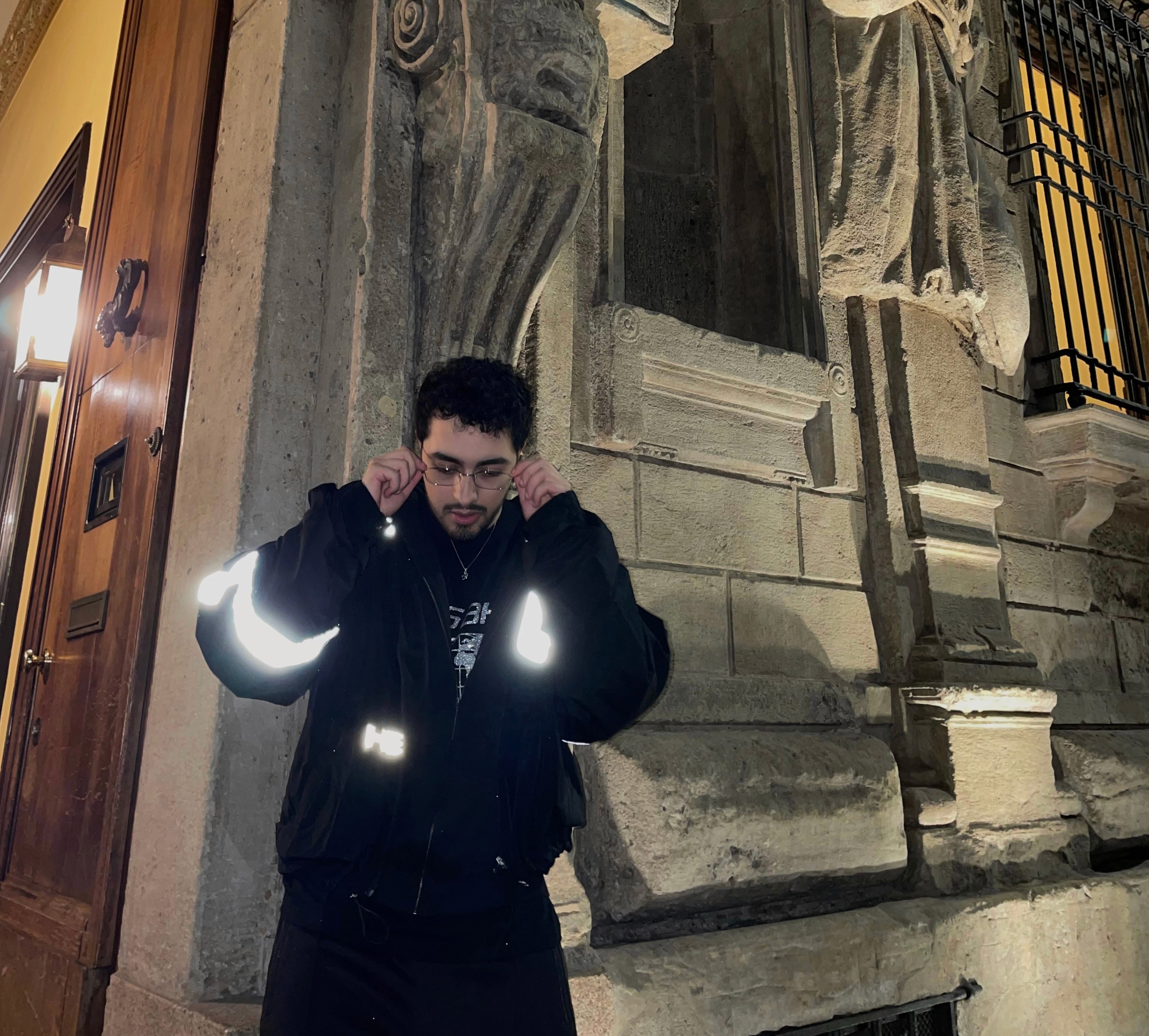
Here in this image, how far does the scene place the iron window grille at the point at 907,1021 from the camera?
7.57ft

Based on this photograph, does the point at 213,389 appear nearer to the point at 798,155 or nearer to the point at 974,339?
the point at 798,155

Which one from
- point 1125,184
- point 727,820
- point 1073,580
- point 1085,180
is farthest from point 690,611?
point 1085,180

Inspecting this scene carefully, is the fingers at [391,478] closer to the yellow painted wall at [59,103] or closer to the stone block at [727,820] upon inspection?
the stone block at [727,820]

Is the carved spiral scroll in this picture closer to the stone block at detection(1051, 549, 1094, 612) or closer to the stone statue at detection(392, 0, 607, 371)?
the stone statue at detection(392, 0, 607, 371)

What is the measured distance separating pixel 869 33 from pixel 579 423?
203cm

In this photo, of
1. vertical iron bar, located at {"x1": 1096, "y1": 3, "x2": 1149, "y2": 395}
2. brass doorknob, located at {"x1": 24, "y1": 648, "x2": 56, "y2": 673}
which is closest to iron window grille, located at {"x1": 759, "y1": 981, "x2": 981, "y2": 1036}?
brass doorknob, located at {"x1": 24, "y1": 648, "x2": 56, "y2": 673}

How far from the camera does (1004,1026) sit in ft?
8.46

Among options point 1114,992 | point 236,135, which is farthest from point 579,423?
point 1114,992

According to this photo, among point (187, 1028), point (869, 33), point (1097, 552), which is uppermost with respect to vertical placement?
point (869, 33)

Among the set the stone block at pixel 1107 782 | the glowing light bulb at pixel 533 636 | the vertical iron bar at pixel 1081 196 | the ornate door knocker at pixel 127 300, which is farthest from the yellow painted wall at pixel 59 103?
the stone block at pixel 1107 782

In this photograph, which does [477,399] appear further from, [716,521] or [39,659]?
[39,659]

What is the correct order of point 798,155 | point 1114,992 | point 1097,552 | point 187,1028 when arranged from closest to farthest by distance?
point 187,1028 → point 1114,992 → point 798,155 → point 1097,552

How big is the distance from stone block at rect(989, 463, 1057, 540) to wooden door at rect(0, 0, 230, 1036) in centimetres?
295

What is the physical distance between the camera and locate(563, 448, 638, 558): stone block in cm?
248
